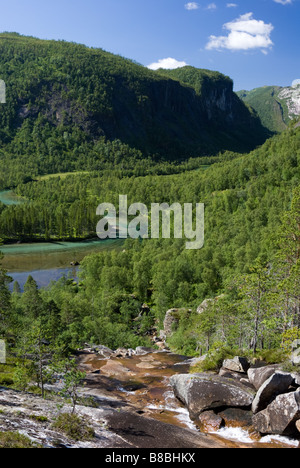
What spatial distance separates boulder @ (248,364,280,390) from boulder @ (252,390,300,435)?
10.4 feet

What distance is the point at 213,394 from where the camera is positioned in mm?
22297

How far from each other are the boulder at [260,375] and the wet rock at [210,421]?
146 inches

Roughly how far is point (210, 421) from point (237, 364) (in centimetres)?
677

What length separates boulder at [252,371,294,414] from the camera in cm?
2038

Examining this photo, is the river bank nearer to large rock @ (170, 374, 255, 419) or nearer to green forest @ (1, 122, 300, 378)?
large rock @ (170, 374, 255, 419)

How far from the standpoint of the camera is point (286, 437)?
18.6 metres

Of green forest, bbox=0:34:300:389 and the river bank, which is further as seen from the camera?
green forest, bbox=0:34:300:389

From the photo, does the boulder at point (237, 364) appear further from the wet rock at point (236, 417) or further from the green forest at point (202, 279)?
the wet rock at point (236, 417)

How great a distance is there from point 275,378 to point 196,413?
232 inches

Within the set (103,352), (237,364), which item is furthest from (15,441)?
(103,352)

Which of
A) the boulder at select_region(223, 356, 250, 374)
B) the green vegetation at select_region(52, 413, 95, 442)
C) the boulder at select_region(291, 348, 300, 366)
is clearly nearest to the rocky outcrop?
the boulder at select_region(291, 348, 300, 366)
